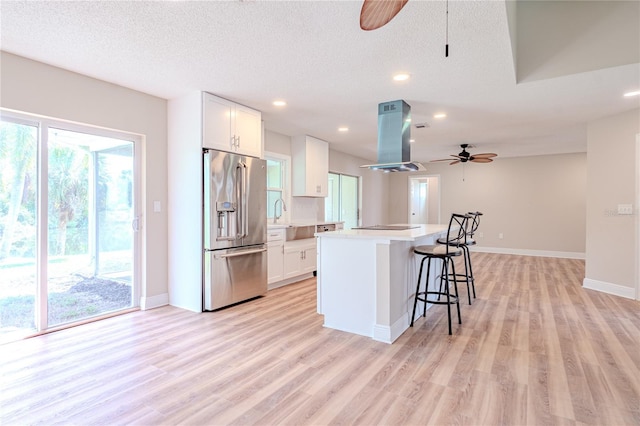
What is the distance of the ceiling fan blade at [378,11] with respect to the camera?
56.3 inches

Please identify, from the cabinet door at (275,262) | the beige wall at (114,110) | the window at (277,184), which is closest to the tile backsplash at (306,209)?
the window at (277,184)

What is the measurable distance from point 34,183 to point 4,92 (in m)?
0.76

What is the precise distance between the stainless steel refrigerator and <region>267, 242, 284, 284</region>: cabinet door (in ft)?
0.82

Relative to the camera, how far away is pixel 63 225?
3164 mm

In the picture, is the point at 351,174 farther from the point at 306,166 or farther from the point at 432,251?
the point at 432,251

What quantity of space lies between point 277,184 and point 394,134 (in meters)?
2.33

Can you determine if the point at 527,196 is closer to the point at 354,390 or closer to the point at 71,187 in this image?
the point at 354,390

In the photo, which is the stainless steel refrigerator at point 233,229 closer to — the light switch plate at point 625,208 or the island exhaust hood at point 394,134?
the island exhaust hood at point 394,134

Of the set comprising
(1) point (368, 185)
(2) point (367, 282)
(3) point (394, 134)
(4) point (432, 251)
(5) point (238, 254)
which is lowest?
(2) point (367, 282)

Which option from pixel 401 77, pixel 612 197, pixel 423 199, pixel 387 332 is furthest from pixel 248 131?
pixel 423 199

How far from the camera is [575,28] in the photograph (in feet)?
10.4

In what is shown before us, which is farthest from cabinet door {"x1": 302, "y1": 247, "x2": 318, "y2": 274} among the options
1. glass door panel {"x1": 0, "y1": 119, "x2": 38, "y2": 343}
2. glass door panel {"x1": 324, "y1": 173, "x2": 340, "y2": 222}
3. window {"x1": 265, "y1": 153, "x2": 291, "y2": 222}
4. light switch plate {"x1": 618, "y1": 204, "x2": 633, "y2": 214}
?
light switch plate {"x1": 618, "y1": 204, "x2": 633, "y2": 214}

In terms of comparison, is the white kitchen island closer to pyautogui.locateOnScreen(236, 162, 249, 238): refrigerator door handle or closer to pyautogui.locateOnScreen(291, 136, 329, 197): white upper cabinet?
pyautogui.locateOnScreen(236, 162, 249, 238): refrigerator door handle

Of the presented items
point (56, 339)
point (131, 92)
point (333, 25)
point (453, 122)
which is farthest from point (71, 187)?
point (453, 122)
